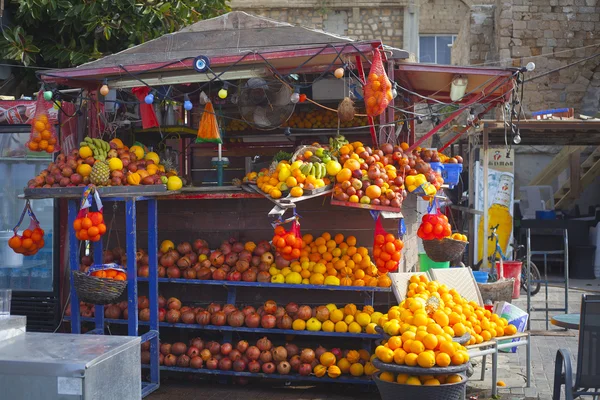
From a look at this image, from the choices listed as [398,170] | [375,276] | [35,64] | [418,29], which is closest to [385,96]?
[398,170]

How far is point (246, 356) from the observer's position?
7609 mm

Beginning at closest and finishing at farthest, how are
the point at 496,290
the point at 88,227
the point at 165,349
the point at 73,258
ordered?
the point at 88,227
the point at 73,258
the point at 165,349
the point at 496,290

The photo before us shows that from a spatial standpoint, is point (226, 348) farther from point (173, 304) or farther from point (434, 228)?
point (434, 228)

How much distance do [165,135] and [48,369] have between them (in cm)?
673

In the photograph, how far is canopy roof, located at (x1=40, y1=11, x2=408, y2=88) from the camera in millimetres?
7254

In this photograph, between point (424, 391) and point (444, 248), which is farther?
point (444, 248)

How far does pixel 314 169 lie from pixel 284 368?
2.06m

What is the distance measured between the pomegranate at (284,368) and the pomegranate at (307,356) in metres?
0.16

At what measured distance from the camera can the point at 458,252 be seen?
8391 millimetres

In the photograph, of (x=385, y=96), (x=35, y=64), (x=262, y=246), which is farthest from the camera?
(x=35, y=64)

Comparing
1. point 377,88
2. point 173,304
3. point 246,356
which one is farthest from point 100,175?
point 377,88

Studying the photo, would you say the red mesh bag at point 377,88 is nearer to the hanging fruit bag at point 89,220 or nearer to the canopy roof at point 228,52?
the canopy roof at point 228,52

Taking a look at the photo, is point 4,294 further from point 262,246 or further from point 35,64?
point 35,64

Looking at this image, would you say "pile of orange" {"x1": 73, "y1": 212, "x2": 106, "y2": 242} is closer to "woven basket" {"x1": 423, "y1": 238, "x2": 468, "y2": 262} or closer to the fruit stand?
the fruit stand
